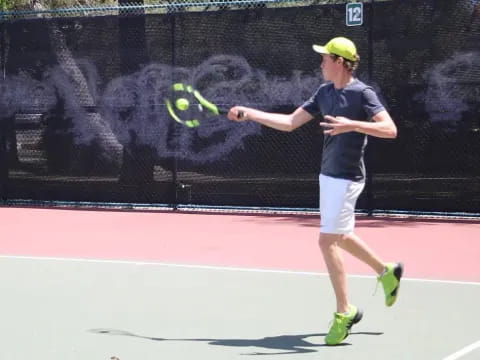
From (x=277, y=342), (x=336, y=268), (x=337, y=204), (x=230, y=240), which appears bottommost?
(x=230, y=240)

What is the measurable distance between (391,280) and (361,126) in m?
1.07

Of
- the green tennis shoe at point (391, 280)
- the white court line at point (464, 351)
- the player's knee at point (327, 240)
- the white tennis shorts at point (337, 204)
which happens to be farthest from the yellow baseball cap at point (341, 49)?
the white court line at point (464, 351)

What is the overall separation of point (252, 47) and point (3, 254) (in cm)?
464

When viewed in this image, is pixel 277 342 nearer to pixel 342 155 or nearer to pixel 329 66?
pixel 342 155

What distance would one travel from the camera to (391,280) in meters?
6.04

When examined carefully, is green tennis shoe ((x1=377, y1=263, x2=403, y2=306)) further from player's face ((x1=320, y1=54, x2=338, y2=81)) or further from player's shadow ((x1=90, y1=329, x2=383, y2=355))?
player's face ((x1=320, y1=54, x2=338, y2=81))

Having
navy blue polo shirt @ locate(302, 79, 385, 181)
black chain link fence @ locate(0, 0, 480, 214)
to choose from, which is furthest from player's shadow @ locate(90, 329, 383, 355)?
black chain link fence @ locate(0, 0, 480, 214)

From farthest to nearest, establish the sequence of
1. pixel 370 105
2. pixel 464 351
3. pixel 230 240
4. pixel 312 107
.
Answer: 1. pixel 230 240
2. pixel 312 107
3. pixel 370 105
4. pixel 464 351

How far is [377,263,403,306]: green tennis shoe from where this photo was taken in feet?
19.8

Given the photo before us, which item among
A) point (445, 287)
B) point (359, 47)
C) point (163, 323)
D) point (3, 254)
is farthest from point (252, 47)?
point (163, 323)

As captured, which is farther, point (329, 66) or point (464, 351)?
point (329, 66)

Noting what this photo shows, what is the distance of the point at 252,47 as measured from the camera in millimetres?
12555

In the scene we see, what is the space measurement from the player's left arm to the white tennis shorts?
1.19 ft

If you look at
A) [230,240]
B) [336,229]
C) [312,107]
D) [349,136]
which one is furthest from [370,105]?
[230,240]
